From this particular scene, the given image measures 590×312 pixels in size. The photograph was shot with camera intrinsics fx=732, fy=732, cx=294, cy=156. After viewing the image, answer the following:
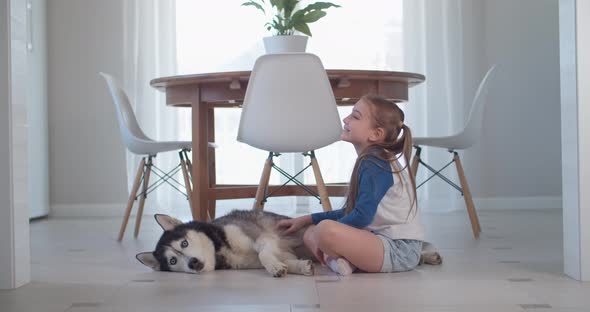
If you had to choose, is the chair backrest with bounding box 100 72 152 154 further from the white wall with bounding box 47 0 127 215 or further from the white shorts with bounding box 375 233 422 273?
the white shorts with bounding box 375 233 422 273

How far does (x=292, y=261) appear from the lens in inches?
98.7

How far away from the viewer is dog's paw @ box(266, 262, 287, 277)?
242cm

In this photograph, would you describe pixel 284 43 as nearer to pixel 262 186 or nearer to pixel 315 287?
pixel 262 186

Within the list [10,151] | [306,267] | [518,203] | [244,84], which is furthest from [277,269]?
[518,203]

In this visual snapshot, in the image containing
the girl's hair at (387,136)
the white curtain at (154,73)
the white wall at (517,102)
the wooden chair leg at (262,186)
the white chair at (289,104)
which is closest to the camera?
the girl's hair at (387,136)

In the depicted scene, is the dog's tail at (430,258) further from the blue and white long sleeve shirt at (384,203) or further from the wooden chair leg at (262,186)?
the wooden chair leg at (262,186)

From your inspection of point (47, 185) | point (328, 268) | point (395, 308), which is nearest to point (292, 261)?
point (328, 268)

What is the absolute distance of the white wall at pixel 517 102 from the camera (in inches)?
217

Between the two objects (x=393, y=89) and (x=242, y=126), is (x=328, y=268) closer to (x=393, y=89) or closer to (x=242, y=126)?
(x=242, y=126)

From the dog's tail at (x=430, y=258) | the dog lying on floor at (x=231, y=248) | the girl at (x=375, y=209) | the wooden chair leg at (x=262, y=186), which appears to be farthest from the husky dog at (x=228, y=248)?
the wooden chair leg at (x=262, y=186)

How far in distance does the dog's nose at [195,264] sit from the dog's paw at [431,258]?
81 cm

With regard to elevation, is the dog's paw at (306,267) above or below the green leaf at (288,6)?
below

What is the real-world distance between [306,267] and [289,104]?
917mm

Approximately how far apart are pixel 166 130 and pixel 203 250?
9.53 ft
